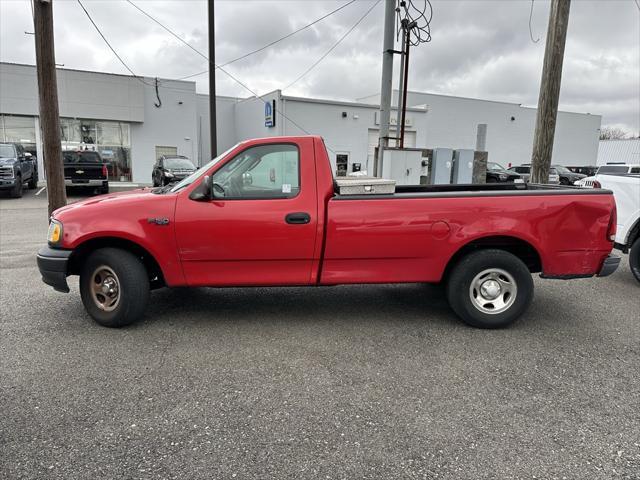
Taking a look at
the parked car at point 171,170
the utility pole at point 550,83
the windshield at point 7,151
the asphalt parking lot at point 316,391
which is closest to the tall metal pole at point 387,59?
the utility pole at point 550,83

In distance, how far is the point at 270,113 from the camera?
29000 mm

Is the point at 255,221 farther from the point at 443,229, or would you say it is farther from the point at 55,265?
the point at 55,265

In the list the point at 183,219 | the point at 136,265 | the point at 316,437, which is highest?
the point at 183,219

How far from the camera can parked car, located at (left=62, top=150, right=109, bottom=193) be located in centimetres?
1870

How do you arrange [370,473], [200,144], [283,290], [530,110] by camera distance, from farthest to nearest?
[530,110] < [200,144] < [283,290] < [370,473]

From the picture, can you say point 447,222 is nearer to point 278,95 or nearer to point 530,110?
point 278,95

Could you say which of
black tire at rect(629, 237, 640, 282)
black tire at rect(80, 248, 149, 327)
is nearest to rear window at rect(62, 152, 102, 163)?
black tire at rect(80, 248, 149, 327)

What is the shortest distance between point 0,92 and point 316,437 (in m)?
28.2

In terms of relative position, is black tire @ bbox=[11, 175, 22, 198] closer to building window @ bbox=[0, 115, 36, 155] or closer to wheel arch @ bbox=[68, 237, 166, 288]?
building window @ bbox=[0, 115, 36, 155]

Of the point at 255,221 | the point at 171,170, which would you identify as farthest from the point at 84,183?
the point at 255,221

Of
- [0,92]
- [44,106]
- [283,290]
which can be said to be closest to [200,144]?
[0,92]

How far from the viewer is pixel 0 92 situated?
2445 centimetres

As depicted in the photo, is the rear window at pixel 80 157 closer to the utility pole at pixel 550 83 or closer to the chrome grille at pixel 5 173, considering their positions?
the chrome grille at pixel 5 173

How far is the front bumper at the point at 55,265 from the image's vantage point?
15.1 ft
